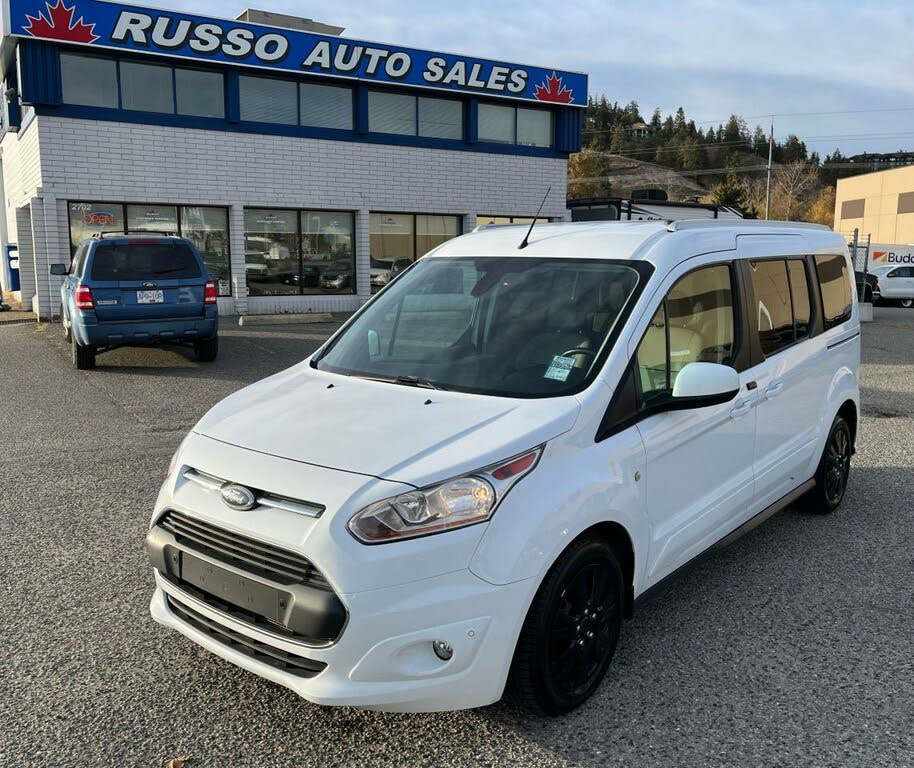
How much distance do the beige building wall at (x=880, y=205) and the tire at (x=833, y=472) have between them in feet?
200

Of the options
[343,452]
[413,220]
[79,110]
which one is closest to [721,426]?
[343,452]

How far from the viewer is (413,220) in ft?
73.3

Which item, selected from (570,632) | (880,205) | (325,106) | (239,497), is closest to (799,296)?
(570,632)

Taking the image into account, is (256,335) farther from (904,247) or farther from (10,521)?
(904,247)

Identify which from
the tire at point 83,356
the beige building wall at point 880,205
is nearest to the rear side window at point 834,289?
the tire at point 83,356

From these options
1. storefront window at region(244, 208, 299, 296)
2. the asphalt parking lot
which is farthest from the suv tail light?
storefront window at region(244, 208, 299, 296)

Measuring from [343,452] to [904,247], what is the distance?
37.0 m

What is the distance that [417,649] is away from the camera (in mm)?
2645

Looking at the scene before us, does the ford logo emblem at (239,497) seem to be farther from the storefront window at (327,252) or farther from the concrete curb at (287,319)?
the storefront window at (327,252)

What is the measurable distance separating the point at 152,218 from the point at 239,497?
1742cm

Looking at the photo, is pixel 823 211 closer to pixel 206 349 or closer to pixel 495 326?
pixel 206 349

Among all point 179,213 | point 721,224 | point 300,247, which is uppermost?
point 179,213

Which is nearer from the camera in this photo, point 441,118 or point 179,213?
point 179,213

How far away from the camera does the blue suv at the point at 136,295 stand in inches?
429
